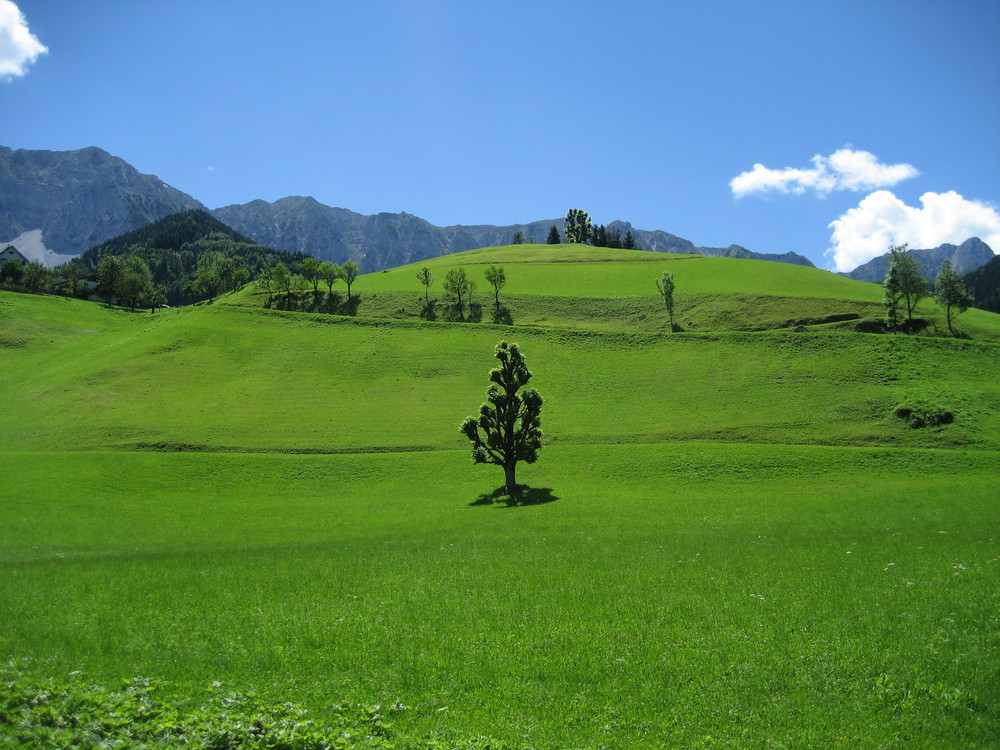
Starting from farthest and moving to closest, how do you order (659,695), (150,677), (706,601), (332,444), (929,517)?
(332,444), (929,517), (706,601), (150,677), (659,695)

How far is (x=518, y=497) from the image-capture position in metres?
49.9

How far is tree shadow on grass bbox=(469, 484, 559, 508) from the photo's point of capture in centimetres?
4784

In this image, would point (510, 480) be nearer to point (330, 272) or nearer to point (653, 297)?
point (653, 297)

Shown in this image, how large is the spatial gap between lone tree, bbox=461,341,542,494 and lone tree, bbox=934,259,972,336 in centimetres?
8016

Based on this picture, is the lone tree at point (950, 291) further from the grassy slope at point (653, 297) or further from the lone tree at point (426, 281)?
the lone tree at point (426, 281)

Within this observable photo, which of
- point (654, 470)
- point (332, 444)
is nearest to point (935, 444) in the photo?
point (654, 470)

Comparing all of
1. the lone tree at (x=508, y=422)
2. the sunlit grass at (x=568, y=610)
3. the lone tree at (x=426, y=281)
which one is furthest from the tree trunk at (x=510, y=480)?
the lone tree at (x=426, y=281)

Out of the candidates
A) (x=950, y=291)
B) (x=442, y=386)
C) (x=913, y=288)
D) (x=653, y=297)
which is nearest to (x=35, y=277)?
(x=442, y=386)

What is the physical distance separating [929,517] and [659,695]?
28.4 meters

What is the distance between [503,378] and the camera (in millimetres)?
55156

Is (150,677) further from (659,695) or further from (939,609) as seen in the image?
(939,609)

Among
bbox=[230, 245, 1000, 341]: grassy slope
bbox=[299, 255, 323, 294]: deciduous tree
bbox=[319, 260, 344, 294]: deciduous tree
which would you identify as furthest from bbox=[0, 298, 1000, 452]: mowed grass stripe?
bbox=[299, 255, 323, 294]: deciduous tree

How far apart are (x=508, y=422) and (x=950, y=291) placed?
277 feet

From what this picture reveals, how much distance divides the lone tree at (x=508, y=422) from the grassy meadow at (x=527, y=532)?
2.92 m
